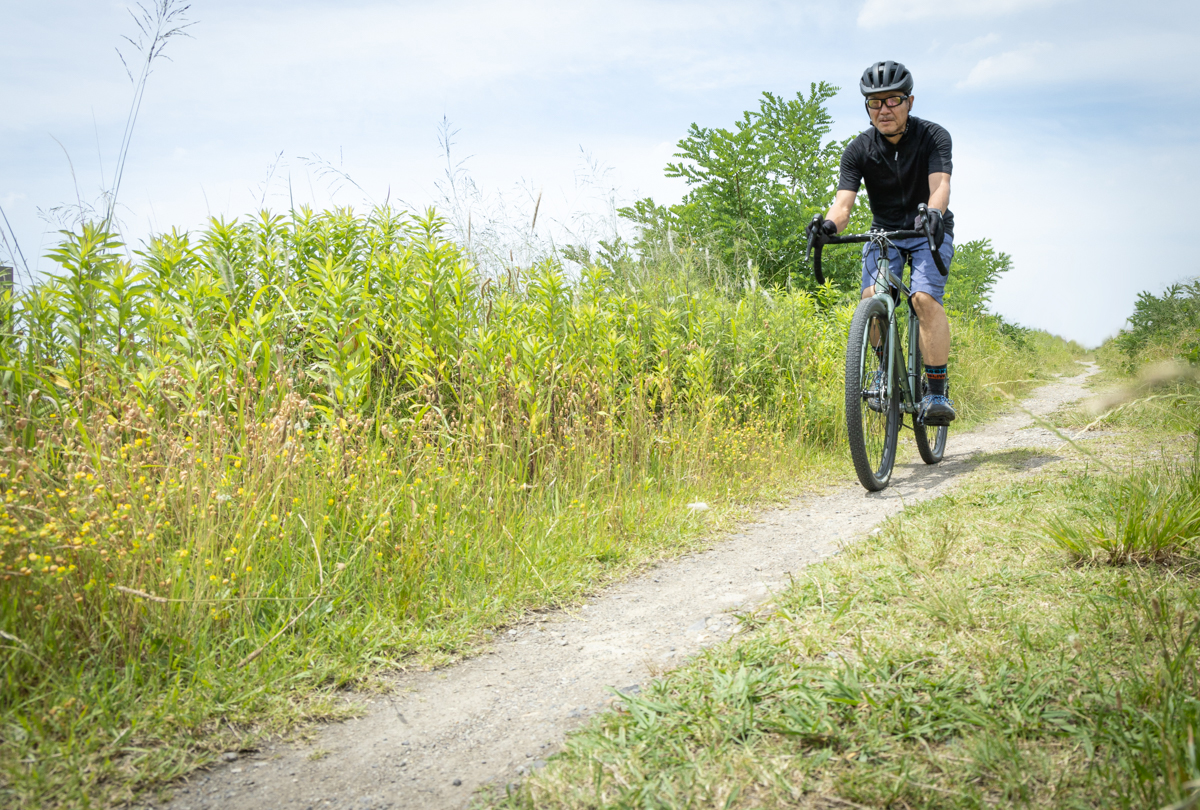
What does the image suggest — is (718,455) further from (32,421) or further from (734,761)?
(32,421)

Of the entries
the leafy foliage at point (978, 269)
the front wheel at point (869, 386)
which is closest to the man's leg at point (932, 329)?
the front wheel at point (869, 386)

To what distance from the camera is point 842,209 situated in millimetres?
4945

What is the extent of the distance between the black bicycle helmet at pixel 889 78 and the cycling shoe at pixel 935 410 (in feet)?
6.95

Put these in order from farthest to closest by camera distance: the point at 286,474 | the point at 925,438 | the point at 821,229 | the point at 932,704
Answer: the point at 925,438 → the point at 821,229 → the point at 286,474 → the point at 932,704

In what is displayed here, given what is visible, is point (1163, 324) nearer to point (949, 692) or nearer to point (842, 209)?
point (842, 209)

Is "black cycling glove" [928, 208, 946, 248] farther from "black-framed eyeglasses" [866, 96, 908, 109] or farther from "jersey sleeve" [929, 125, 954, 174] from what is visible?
"black-framed eyeglasses" [866, 96, 908, 109]

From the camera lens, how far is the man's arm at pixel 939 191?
473 cm

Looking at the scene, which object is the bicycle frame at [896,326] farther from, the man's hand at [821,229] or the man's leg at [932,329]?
the man's hand at [821,229]

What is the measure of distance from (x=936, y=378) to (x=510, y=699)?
4194 millimetres

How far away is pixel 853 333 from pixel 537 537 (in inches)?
99.0

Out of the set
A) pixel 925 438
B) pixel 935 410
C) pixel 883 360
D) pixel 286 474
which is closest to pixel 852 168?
pixel 883 360

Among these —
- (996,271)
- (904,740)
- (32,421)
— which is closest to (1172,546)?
(904,740)

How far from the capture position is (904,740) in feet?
5.45

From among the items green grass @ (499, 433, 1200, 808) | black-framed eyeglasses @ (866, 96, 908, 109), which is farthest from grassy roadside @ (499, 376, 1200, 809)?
black-framed eyeglasses @ (866, 96, 908, 109)
